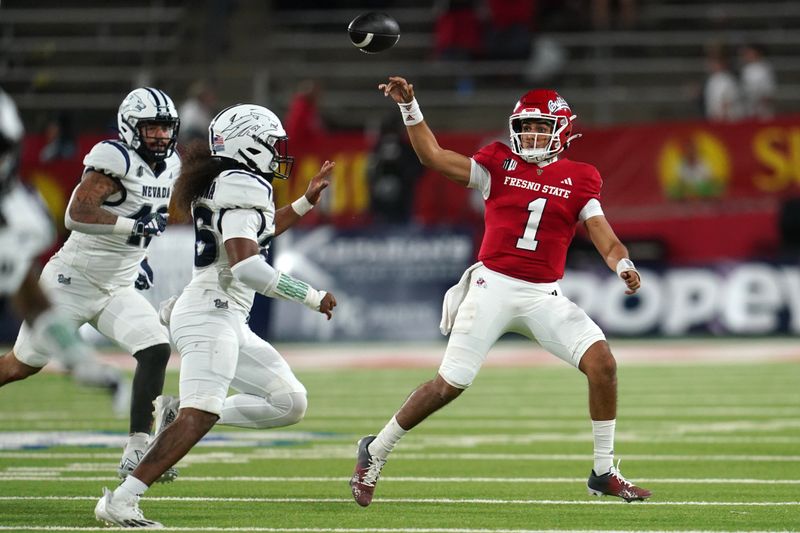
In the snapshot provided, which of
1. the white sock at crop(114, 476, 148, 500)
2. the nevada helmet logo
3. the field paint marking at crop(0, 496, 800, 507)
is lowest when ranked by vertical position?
the field paint marking at crop(0, 496, 800, 507)

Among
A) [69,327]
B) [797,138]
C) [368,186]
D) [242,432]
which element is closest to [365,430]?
[242,432]

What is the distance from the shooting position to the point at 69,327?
5.10 m

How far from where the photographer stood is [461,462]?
7.82 meters

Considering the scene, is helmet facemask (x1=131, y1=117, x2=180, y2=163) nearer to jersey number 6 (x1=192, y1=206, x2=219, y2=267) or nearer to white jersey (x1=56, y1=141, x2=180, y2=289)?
white jersey (x1=56, y1=141, x2=180, y2=289)

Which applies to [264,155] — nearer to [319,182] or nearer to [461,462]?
[319,182]

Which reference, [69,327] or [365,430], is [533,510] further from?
[365,430]

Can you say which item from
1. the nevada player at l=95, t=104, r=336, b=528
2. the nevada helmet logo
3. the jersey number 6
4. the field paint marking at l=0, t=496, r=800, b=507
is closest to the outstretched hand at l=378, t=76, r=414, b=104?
the nevada player at l=95, t=104, r=336, b=528

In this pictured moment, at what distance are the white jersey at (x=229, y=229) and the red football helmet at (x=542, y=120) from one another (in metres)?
1.25

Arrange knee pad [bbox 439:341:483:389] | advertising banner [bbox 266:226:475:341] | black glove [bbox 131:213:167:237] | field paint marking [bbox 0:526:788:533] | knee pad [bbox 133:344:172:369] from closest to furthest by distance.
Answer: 1. field paint marking [bbox 0:526:788:533]
2. knee pad [bbox 439:341:483:389]
3. knee pad [bbox 133:344:172:369]
4. black glove [bbox 131:213:167:237]
5. advertising banner [bbox 266:226:475:341]

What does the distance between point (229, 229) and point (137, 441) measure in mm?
1623

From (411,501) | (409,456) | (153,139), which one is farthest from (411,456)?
(153,139)

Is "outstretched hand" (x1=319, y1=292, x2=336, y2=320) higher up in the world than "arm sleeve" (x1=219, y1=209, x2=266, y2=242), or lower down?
lower down

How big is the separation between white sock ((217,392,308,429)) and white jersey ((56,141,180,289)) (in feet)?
4.11

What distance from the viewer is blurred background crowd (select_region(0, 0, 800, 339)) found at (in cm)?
1598
